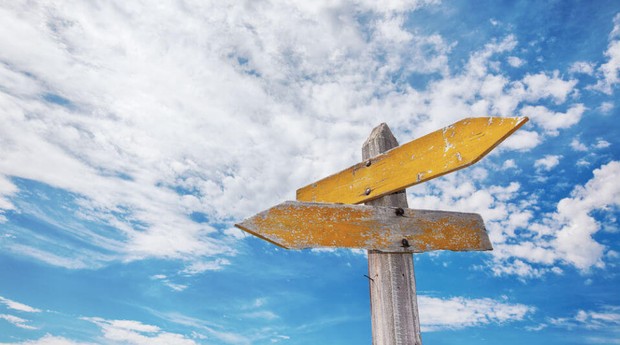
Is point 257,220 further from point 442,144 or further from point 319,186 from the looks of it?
point 442,144

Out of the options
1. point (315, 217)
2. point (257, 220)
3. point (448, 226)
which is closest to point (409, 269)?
point (448, 226)

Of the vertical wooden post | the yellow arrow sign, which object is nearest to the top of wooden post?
the vertical wooden post

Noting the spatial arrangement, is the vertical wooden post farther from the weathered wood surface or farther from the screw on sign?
the weathered wood surface

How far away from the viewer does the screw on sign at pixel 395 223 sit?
2535mm

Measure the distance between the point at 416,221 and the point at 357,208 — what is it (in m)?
0.44

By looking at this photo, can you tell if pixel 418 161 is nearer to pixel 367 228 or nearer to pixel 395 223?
pixel 395 223

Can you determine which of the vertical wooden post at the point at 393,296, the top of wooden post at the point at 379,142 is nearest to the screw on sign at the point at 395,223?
the vertical wooden post at the point at 393,296

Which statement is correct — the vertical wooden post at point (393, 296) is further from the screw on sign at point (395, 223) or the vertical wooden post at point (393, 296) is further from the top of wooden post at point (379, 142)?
the top of wooden post at point (379, 142)

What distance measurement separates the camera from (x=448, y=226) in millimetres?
2824

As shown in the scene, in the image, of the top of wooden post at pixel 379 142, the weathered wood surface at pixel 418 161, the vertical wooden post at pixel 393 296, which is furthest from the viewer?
the top of wooden post at pixel 379 142

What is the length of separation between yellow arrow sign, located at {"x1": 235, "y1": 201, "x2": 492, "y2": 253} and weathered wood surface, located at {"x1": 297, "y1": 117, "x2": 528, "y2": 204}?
0.86 feet

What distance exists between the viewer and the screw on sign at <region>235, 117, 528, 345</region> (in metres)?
2.54

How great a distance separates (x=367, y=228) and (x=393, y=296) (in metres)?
0.53

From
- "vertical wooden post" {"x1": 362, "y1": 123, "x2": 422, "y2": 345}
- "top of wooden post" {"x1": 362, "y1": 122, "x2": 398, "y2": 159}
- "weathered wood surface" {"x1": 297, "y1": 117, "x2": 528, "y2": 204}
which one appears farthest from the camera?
"top of wooden post" {"x1": 362, "y1": 122, "x2": 398, "y2": 159}
